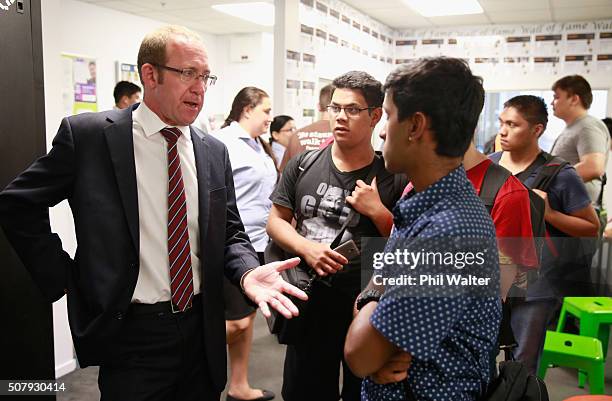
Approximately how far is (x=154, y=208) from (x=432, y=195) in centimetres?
88

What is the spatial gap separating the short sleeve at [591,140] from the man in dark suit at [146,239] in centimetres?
307

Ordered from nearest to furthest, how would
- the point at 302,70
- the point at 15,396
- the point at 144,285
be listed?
the point at 144,285, the point at 15,396, the point at 302,70

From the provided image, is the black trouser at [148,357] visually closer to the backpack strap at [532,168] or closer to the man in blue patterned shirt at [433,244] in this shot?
the man in blue patterned shirt at [433,244]

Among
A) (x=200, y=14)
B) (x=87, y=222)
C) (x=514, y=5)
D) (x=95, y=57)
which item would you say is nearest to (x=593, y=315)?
(x=87, y=222)

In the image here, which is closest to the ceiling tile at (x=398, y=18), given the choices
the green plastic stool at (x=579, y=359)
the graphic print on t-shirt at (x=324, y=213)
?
the green plastic stool at (x=579, y=359)

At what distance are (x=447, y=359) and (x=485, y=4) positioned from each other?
6.47 meters

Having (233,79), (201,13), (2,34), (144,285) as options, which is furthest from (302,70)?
(144,285)

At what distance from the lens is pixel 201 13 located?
728cm

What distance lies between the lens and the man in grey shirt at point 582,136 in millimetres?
3775

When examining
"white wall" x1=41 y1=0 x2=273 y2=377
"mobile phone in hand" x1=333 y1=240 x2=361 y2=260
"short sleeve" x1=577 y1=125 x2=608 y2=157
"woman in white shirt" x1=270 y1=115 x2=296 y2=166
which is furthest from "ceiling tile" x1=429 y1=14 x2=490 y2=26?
"mobile phone in hand" x1=333 y1=240 x2=361 y2=260

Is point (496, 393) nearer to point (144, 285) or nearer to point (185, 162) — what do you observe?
point (144, 285)

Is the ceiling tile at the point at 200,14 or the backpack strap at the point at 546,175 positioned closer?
the backpack strap at the point at 546,175

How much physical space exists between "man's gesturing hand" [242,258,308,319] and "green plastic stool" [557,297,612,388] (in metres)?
2.43

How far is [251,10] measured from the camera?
7.15m
